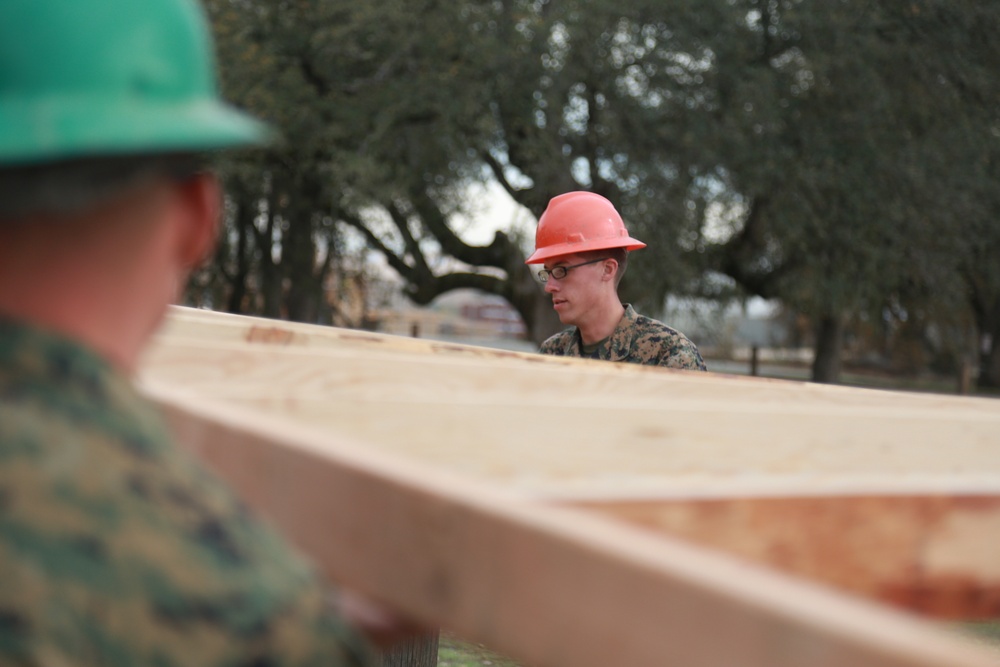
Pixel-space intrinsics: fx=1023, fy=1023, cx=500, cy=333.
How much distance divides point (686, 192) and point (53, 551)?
13580 mm

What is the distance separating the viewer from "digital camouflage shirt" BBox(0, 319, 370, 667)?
849mm

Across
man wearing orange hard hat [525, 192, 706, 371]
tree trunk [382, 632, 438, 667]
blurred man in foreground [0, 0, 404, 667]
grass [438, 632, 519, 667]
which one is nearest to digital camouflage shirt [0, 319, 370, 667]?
blurred man in foreground [0, 0, 404, 667]

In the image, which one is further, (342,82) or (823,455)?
(342,82)

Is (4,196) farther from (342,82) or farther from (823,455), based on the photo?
(342,82)

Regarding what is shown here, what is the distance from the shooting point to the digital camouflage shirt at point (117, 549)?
85cm

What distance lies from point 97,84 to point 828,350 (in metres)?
17.3

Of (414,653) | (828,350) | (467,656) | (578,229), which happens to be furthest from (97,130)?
(828,350)

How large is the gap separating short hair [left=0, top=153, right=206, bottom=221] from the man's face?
12.5 feet

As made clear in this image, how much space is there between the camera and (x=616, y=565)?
0.89 meters

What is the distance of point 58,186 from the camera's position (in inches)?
36.2

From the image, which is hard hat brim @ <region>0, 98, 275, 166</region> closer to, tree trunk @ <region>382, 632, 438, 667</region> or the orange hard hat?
tree trunk @ <region>382, 632, 438, 667</region>

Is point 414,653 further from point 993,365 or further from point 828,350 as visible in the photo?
point 993,365

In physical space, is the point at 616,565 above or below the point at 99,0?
below

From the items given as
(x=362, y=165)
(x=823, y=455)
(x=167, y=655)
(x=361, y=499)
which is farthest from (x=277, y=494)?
(x=362, y=165)
